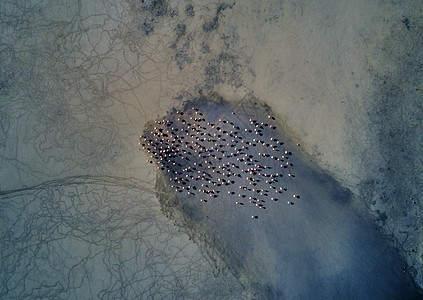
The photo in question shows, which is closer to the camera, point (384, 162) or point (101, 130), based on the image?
point (384, 162)

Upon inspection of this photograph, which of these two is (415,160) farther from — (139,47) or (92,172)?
(92,172)

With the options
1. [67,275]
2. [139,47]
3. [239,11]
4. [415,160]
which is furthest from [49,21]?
[415,160]

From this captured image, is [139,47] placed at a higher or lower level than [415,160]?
higher

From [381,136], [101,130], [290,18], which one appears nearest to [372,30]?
[290,18]

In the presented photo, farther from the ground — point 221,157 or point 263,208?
point 221,157

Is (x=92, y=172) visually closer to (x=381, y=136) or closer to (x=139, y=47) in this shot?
(x=139, y=47)

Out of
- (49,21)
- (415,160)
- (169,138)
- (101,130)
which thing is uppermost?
(49,21)
